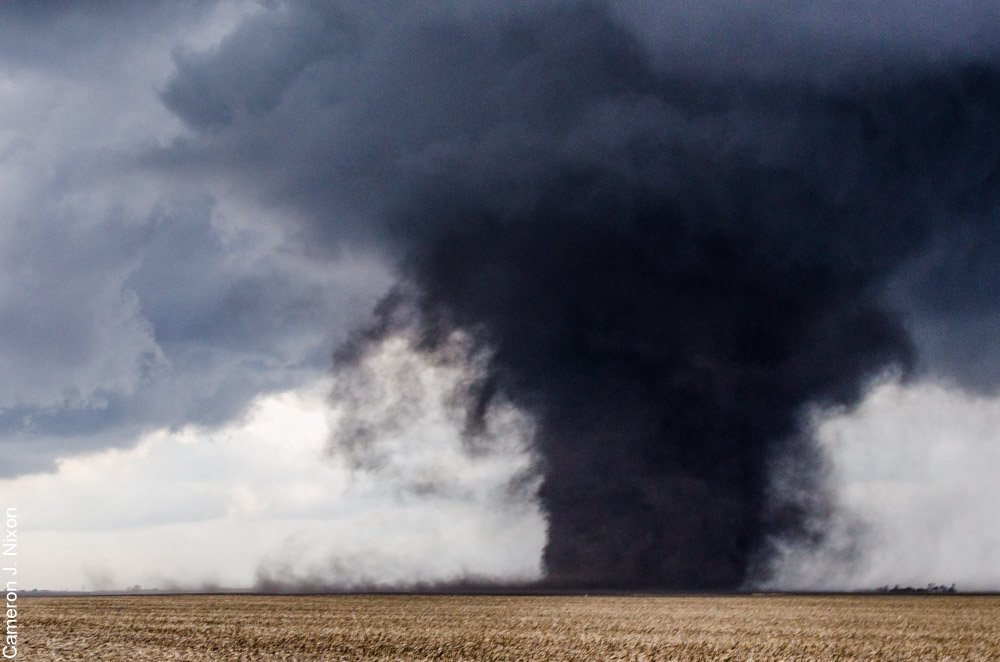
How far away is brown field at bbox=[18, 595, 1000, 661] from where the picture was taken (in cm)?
4700

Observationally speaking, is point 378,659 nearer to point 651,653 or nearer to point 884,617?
point 651,653

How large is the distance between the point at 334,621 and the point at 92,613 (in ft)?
88.6

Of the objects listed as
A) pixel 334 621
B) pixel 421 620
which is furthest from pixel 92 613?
pixel 421 620

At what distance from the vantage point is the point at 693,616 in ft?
247

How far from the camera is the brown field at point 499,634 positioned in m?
47.0

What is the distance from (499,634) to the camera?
5669 centimetres

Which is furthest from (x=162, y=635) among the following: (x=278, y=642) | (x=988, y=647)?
(x=988, y=647)

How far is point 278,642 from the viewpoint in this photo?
5216cm

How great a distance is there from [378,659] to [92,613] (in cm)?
4700

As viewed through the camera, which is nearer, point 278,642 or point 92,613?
point 278,642

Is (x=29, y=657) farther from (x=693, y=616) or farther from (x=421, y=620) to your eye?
(x=693, y=616)

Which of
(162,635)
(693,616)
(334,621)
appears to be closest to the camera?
(162,635)

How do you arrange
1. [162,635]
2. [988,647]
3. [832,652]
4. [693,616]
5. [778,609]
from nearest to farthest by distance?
[832,652] < [988,647] < [162,635] < [693,616] < [778,609]

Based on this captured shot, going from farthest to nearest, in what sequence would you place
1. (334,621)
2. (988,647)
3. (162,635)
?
(334,621)
(162,635)
(988,647)
